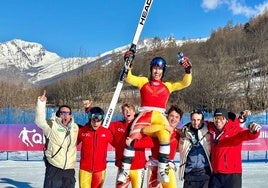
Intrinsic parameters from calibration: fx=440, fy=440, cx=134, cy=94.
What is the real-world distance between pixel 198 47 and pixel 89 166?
168 feet

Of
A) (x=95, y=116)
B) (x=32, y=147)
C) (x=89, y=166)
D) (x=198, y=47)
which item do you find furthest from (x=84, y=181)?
(x=198, y=47)

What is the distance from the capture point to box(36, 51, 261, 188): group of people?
667 centimetres

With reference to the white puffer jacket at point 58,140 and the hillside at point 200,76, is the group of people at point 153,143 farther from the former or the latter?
the hillside at point 200,76

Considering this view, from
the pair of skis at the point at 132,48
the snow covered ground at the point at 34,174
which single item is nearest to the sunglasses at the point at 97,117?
the pair of skis at the point at 132,48

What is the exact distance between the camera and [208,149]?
6.73m

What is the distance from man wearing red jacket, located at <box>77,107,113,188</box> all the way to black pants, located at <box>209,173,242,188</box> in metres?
1.77

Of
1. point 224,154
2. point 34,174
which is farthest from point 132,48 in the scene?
point 34,174

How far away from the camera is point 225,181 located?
6676 mm

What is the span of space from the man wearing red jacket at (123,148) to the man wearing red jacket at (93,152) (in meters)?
0.27

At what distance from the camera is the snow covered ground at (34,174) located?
11508mm

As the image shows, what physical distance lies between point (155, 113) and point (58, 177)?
1863mm

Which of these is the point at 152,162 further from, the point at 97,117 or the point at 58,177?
the point at 58,177

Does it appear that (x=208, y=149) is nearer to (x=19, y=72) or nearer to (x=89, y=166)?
(x=89, y=166)

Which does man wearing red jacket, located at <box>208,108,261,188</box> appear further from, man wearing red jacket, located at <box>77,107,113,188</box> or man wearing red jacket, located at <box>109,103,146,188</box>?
man wearing red jacket, located at <box>77,107,113,188</box>
